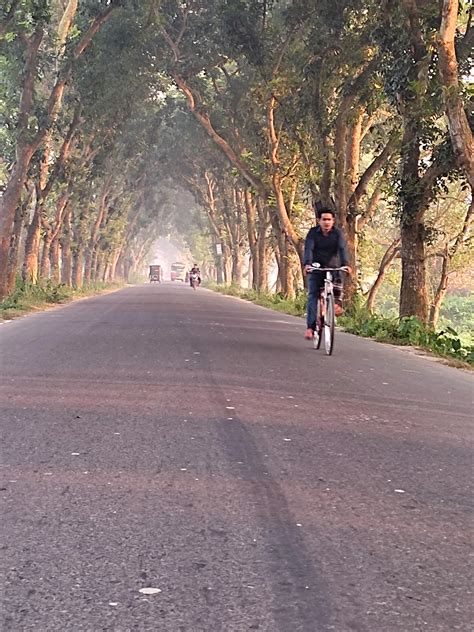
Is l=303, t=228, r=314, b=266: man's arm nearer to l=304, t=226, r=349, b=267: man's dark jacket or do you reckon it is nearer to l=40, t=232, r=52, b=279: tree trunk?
l=304, t=226, r=349, b=267: man's dark jacket

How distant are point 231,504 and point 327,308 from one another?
7381 millimetres

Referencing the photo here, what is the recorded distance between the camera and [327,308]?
11367mm

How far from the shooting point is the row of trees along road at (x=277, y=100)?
51.4 ft

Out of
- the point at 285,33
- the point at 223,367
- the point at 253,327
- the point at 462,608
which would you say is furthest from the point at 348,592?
the point at 285,33

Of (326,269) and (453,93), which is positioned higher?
(453,93)

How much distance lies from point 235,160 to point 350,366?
20900 millimetres

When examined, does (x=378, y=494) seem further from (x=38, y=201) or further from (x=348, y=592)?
(x=38, y=201)

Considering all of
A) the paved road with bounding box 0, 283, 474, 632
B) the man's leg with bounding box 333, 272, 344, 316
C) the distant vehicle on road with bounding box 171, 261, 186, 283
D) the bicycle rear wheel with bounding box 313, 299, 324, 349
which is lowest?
the distant vehicle on road with bounding box 171, 261, 186, 283

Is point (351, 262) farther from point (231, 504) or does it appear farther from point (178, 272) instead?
point (178, 272)

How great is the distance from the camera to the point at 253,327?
17297mm

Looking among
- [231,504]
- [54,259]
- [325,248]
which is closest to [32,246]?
[54,259]

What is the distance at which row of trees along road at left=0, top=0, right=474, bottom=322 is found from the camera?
15.7 meters

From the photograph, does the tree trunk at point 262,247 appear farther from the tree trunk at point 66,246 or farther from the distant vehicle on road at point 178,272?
the distant vehicle on road at point 178,272

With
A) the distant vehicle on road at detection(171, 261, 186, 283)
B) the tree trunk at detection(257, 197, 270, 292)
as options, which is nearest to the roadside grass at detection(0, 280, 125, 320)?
the tree trunk at detection(257, 197, 270, 292)
